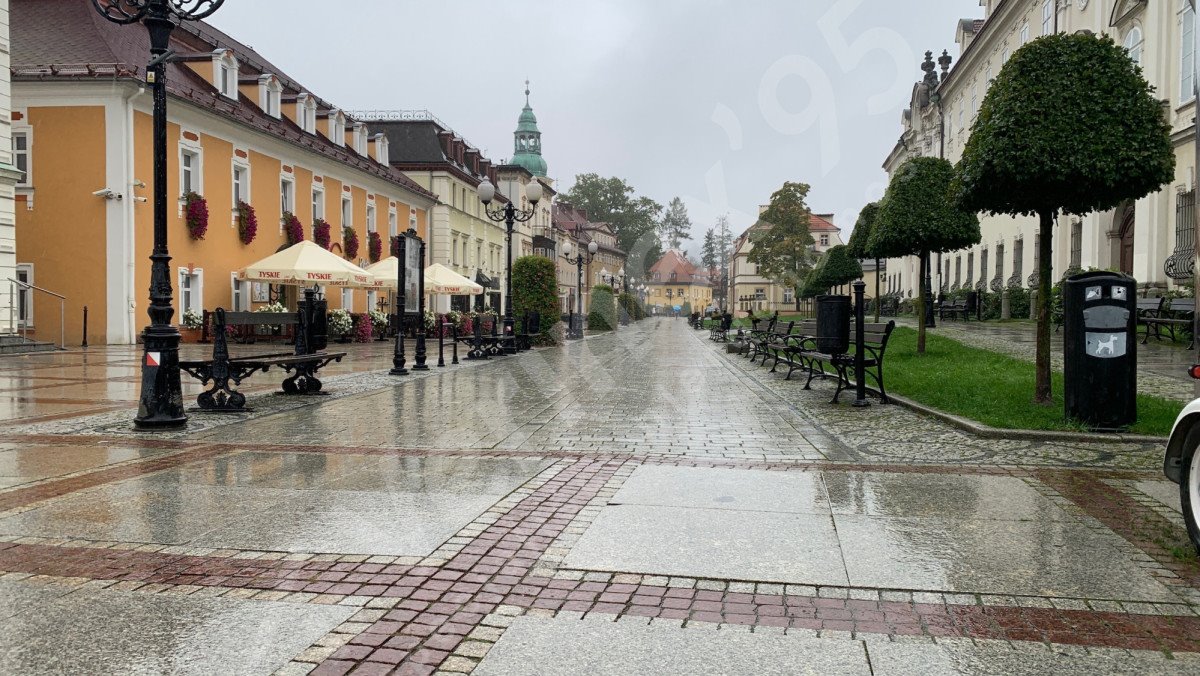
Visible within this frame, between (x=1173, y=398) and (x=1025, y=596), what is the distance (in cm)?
785

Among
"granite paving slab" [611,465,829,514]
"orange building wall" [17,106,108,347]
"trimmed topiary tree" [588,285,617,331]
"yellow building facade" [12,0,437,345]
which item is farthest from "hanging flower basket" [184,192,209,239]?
"trimmed topiary tree" [588,285,617,331]

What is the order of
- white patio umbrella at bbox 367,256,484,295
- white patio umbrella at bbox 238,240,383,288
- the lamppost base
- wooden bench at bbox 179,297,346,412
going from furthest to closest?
white patio umbrella at bbox 367,256,484,295 → white patio umbrella at bbox 238,240,383,288 → wooden bench at bbox 179,297,346,412 → the lamppost base

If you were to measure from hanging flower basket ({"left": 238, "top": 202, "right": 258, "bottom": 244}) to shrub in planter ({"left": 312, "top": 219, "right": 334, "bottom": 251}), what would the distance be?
5065 mm

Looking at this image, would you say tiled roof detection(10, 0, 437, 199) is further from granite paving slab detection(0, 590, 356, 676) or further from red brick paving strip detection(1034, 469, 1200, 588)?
red brick paving strip detection(1034, 469, 1200, 588)

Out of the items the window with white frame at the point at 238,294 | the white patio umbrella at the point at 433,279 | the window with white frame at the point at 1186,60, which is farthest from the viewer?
the white patio umbrella at the point at 433,279

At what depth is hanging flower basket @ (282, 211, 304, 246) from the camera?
3256cm

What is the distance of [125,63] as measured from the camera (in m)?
24.1

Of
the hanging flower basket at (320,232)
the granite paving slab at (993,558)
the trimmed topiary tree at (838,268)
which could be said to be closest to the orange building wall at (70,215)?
the hanging flower basket at (320,232)

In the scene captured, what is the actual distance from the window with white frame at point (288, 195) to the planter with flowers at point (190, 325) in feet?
27.7

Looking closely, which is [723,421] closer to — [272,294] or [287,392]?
[287,392]

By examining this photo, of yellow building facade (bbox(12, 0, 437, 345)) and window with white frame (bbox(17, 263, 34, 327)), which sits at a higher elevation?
yellow building facade (bbox(12, 0, 437, 345))

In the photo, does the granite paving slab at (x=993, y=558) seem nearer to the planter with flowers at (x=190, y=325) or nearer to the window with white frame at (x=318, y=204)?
the planter with flowers at (x=190, y=325)

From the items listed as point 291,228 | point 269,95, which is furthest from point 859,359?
point 269,95

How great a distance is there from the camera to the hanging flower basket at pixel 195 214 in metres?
26.0
